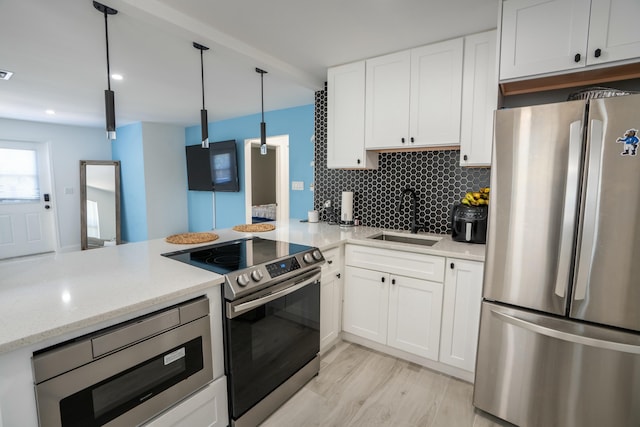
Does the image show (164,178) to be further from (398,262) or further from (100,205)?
(398,262)

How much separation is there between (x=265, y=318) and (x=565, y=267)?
153 centimetres

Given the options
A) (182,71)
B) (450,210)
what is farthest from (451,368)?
(182,71)

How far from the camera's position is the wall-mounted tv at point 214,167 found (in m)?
4.79

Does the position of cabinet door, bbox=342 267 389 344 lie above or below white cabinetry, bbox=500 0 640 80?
below

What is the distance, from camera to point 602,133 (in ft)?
4.38

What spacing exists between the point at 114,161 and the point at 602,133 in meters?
6.99

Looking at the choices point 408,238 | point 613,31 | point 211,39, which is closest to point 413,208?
point 408,238

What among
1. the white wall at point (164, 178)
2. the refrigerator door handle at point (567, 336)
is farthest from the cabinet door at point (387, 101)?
the white wall at point (164, 178)

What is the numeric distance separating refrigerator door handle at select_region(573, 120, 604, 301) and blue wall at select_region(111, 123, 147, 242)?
231 inches

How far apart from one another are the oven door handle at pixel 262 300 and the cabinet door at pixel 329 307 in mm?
333

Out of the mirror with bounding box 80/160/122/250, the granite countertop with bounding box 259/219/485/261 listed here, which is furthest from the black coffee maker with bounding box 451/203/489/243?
the mirror with bounding box 80/160/122/250

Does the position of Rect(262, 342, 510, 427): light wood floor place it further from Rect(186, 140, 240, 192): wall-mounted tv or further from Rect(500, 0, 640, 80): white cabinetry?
Rect(186, 140, 240, 192): wall-mounted tv

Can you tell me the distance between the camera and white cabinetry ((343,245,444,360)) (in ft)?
6.82

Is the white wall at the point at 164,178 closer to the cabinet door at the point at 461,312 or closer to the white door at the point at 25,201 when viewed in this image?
the white door at the point at 25,201
